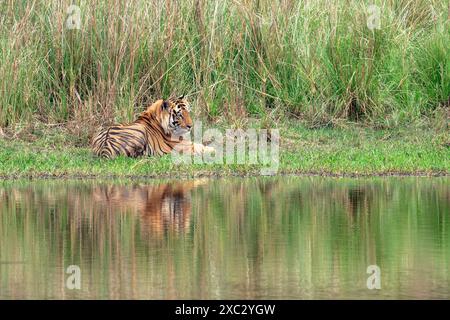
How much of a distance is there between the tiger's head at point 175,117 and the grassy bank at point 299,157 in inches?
34.4

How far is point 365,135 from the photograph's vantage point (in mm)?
Answer: 16812

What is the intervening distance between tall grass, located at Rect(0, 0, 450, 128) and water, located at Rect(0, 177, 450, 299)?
3123 mm

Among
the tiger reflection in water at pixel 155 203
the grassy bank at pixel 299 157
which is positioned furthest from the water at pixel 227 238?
the grassy bank at pixel 299 157

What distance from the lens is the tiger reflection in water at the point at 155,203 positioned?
35.5 ft

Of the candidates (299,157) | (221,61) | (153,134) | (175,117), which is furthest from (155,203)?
(221,61)

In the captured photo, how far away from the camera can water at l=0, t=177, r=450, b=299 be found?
8.27m

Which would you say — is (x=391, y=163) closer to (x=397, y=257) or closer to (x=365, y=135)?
(x=365, y=135)

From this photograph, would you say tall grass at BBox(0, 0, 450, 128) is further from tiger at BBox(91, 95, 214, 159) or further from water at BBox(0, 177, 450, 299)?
water at BBox(0, 177, 450, 299)

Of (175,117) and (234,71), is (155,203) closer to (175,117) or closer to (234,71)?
(175,117)

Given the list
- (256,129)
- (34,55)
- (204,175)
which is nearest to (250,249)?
(204,175)

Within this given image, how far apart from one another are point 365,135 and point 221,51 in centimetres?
234

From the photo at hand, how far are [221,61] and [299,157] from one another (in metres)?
2.73

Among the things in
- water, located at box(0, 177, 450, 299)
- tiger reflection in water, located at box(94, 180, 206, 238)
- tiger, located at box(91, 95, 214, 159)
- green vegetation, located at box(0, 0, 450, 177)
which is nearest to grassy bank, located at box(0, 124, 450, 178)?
green vegetation, located at box(0, 0, 450, 177)

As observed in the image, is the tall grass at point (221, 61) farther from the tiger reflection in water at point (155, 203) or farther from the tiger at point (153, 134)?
the tiger reflection in water at point (155, 203)
